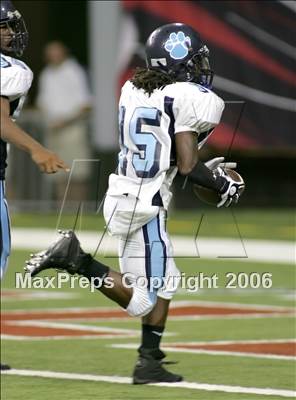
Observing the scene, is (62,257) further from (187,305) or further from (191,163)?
(187,305)

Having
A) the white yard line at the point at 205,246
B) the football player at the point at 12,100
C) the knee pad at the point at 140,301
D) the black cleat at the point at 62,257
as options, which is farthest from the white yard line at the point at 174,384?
the white yard line at the point at 205,246

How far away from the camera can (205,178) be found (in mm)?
7375

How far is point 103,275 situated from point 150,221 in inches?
14.5

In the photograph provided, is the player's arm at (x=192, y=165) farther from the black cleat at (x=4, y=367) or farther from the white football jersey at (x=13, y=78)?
the black cleat at (x=4, y=367)

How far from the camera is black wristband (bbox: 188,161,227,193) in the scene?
7.34m

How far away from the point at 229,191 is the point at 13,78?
1.28m

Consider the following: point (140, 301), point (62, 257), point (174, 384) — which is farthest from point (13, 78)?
point (174, 384)

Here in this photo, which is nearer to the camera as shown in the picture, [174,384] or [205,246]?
[174,384]

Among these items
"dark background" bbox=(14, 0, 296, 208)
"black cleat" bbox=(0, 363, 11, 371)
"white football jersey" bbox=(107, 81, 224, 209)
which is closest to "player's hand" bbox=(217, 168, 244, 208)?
"white football jersey" bbox=(107, 81, 224, 209)

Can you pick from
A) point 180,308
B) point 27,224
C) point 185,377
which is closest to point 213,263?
point 180,308

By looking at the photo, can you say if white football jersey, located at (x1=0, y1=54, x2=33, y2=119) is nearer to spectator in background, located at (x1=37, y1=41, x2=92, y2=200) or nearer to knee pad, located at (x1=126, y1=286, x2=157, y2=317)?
knee pad, located at (x1=126, y1=286, x2=157, y2=317)

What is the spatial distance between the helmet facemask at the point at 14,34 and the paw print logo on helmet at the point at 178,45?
0.76 m

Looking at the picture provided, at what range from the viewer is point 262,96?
58.2 feet

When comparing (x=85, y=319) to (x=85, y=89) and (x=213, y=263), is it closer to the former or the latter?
(x=213, y=263)
